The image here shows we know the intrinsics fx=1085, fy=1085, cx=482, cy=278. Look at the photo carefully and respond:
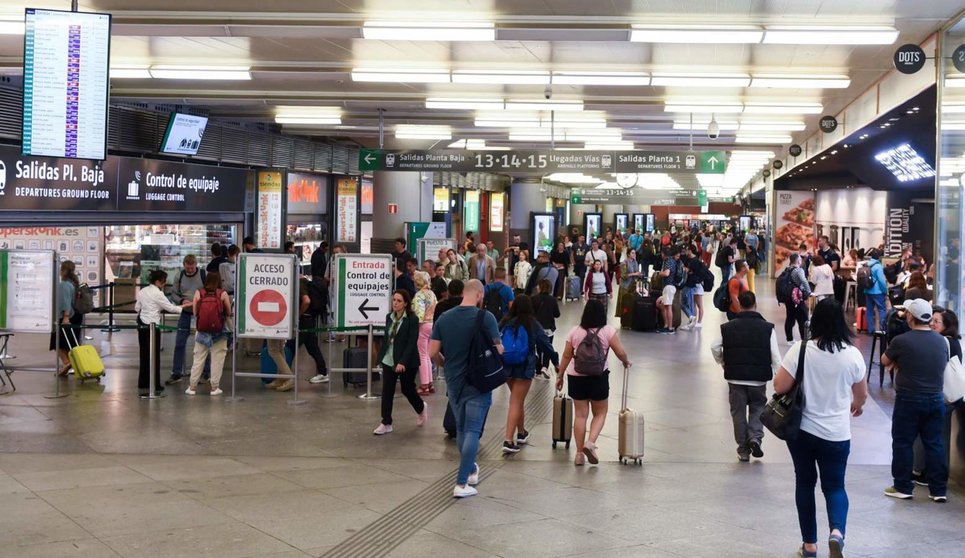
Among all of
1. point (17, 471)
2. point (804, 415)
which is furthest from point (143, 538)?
point (804, 415)

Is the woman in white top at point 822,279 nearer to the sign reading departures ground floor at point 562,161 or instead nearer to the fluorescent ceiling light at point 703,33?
the sign reading departures ground floor at point 562,161

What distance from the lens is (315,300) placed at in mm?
14398

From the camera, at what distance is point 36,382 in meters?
13.6

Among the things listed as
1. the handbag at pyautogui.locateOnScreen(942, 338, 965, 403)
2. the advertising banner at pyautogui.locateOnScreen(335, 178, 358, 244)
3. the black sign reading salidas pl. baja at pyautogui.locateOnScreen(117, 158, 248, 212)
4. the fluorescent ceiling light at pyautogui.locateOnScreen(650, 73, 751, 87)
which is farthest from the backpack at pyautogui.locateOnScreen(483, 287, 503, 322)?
the advertising banner at pyautogui.locateOnScreen(335, 178, 358, 244)

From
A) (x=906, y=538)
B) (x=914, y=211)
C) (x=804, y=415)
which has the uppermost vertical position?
(x=914, y=211)

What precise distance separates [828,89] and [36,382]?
1262cm

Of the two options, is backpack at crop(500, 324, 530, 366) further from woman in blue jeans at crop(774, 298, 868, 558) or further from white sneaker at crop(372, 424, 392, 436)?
woman in blue jeans at crop(774, 298, 868, 558)

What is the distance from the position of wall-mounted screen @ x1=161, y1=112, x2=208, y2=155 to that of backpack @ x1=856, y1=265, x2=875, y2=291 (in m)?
12.6

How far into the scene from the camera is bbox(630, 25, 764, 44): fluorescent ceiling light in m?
12.0

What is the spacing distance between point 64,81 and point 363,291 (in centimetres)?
440

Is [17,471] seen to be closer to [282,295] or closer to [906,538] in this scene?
[282,295]

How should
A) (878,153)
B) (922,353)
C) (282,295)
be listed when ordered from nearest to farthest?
(922,353)
(282,295)
(878,153)

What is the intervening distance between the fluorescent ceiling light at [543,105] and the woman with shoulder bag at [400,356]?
379 inches

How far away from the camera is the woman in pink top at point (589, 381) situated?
9164mm
